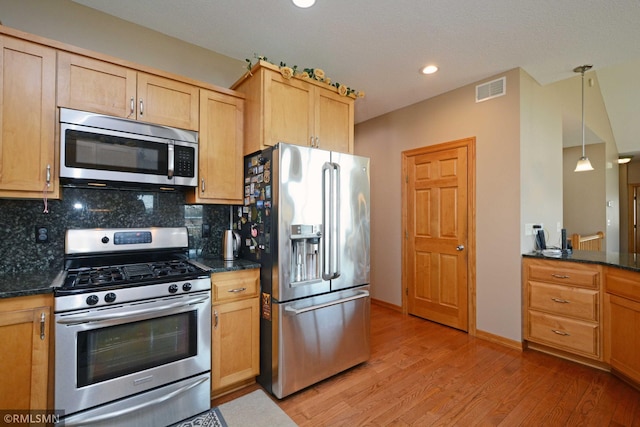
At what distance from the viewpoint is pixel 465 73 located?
313 cm

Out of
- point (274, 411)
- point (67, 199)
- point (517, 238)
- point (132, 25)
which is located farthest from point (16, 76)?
point (517, 238)

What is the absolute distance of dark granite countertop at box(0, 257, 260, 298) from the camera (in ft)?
5.07

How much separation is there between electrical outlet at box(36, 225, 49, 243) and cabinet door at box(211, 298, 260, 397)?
1.25m

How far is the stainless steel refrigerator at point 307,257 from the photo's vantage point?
2.19 metres

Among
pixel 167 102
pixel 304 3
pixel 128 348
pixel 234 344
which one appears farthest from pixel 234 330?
pixel 304 3

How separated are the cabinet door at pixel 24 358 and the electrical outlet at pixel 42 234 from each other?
66cm

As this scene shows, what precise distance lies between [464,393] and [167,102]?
318cm

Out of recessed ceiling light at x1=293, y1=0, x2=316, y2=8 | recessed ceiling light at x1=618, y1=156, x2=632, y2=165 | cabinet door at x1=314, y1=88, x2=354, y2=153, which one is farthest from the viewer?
recessed ceiling light at x1=618, y1=156, x2=632, y2=165

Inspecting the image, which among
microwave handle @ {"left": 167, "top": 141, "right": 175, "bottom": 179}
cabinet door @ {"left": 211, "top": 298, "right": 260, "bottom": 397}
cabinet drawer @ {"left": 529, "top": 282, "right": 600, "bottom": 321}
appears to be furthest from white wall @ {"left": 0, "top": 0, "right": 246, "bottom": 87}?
cabinet drawer @ {"left": 529, "top": 282, "right": 600, "bottom": 321}

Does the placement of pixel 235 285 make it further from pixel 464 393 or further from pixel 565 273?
pixel 565 273

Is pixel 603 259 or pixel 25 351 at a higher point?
pixel 603 259

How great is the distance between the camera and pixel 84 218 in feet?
7.18

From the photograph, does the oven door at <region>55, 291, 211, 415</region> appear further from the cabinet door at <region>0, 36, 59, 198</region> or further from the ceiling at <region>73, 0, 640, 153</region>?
the ceiling at <region>73, 0, 640, 153</region>

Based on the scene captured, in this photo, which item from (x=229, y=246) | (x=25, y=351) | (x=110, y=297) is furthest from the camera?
(x=229, y=246)
